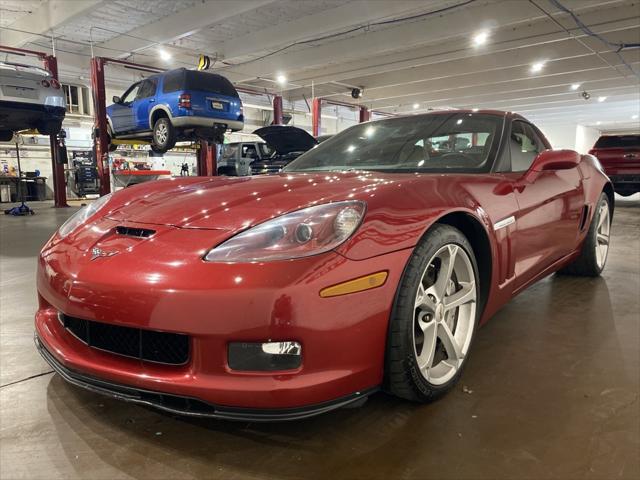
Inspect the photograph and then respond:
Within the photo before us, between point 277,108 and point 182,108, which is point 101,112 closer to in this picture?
point 182,108

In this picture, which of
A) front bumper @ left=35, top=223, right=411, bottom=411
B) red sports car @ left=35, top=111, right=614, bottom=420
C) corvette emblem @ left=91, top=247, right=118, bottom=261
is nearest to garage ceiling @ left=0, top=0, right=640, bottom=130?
red sports car @ left=35, top=111, right=614, bottom=420

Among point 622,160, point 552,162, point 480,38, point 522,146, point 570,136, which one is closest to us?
point 552,162

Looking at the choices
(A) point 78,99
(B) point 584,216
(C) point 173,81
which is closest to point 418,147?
(B) point 584,216

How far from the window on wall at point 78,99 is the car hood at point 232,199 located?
61.3 ft

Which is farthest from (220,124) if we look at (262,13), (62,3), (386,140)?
(386,140)

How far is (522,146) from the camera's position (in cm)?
247

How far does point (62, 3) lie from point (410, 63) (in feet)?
28.1

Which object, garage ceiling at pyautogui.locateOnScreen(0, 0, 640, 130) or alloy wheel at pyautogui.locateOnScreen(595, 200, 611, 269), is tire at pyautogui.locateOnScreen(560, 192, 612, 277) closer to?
alloy wheel at pyautogui.locateOnScreen(595, 200, 611, 269)

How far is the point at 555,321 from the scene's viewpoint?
2.43m

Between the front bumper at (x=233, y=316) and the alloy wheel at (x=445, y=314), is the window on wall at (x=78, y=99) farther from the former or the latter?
the alloy wheel at (x=445, y=314)

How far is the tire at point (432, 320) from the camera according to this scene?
1.37 metres

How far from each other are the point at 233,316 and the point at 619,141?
1080 centimetres

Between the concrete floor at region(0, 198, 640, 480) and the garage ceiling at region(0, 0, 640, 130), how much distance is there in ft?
24.7

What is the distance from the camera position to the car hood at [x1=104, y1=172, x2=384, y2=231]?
139cm
